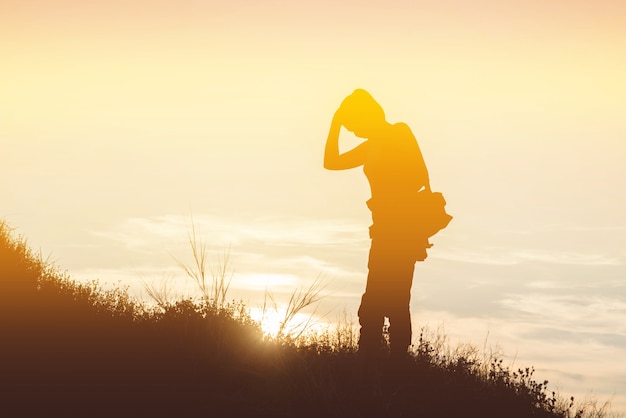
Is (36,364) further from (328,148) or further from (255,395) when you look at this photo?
(328,148)

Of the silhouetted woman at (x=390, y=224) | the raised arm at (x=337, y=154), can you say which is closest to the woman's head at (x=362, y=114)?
the silhouetted woman at (x=390, y=224)

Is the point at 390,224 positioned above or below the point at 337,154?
below

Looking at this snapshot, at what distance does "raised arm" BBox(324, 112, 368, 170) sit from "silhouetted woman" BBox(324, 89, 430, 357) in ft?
0.05

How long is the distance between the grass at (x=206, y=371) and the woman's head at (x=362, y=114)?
2533 millimetres

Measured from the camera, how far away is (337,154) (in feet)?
34.4

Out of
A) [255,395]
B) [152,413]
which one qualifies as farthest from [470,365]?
[152,413]

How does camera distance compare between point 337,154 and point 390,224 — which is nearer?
point 390,224

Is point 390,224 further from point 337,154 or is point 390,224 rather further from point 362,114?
point 362,114

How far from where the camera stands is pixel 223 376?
10.3 m

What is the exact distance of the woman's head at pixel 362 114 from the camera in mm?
10398

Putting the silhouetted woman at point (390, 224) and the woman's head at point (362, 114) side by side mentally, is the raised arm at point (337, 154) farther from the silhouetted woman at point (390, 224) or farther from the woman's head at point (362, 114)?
the woman's head at point (362, 114)

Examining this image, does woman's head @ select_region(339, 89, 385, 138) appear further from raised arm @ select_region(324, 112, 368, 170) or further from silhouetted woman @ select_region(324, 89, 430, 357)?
raised arm @ select_region(324, 112, 368, 170)

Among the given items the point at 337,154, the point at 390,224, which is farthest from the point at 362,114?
the point at 390,224

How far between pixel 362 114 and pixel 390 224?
139 centimetres
